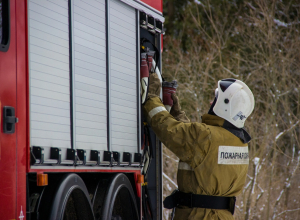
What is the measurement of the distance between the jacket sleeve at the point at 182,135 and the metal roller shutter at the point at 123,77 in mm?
213

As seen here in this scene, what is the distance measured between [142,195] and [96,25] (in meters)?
1.85

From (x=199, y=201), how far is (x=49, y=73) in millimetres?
2081

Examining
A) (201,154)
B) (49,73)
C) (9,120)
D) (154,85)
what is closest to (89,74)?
(49,73)

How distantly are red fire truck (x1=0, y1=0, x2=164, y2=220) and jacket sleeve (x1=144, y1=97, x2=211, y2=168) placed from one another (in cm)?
17

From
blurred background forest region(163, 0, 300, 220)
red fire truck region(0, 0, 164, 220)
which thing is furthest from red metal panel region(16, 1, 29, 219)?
blurred background forest region(163, 0, 300, 220)

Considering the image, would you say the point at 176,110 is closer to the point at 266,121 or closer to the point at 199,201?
the point at 199,201

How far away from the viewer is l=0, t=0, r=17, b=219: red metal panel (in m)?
2.44

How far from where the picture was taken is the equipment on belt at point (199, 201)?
4254 millimetres

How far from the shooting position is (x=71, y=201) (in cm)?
337

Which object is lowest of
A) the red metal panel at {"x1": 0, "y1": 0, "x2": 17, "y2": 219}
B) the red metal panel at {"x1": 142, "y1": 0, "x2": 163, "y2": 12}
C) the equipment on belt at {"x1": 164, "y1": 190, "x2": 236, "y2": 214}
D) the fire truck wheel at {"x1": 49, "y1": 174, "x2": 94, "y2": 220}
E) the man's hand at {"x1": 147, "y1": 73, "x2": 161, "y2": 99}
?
the equipment on belt at {"x1": 164, "y1": 190, "x2": 236, "y2": 214}

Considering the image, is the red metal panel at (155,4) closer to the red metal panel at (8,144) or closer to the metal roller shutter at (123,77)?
the metal roller shutter at (123,77)

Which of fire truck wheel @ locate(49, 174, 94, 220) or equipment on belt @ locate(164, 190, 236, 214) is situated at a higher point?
fire truck wheel @ locate(49, 174, 94, 220)

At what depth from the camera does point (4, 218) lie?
95.7 inches

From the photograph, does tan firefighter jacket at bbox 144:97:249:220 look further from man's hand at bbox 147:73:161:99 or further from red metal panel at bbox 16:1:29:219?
red metal panel at bbox 16:1:29:219
